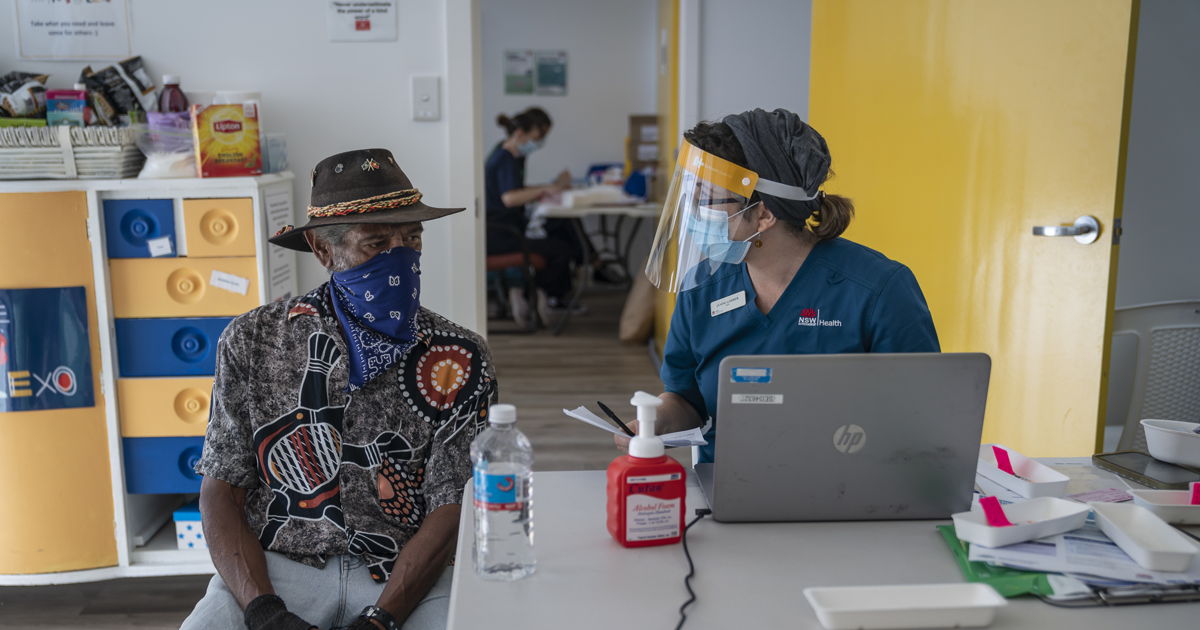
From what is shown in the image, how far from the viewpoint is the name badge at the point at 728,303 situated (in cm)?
171

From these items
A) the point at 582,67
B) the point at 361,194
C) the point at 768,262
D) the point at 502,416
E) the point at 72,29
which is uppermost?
the point at 582,67

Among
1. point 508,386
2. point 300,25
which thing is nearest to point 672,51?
→ point 508,386

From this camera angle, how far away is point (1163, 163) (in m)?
3.05

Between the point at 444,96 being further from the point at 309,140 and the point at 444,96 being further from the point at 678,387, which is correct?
the point at 678,387

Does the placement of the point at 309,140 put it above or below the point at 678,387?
above

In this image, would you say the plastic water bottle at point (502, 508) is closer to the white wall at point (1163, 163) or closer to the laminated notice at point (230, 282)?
the laminated notice at point (230, 282)

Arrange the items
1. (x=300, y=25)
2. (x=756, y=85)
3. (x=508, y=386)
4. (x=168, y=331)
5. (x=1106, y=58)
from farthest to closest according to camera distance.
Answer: (x=508, y=386) → (x=756, y=85) → (x=300, y=25) → (x=168, y=331) → (x=1106, y=58)

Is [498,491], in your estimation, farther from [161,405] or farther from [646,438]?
[161,405]

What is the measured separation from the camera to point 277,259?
275 centimetres

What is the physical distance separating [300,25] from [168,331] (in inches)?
40.5

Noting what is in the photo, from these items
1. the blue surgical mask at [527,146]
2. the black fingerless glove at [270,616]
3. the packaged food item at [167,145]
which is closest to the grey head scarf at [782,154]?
the black fingerless glove at [270,616]

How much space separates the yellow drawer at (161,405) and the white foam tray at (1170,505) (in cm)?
223

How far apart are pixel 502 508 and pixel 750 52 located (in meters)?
3.63

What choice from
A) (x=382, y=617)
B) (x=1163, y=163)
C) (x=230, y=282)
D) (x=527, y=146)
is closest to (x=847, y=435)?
(x=382, y=617)
